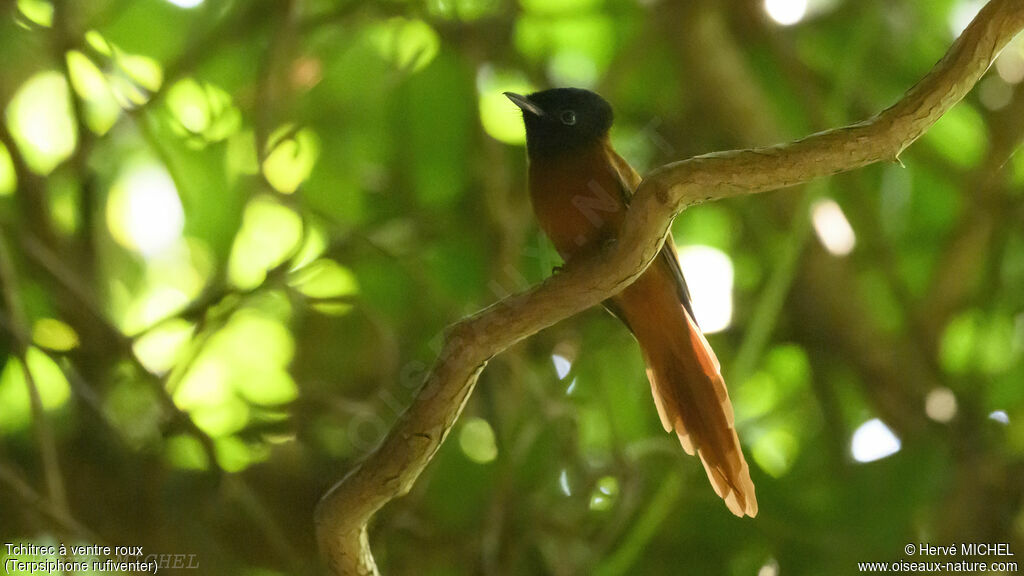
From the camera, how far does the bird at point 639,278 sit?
3.74 ft

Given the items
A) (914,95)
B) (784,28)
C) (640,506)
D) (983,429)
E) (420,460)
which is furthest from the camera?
(784,28)

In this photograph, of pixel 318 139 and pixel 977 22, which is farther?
pixel 318 139

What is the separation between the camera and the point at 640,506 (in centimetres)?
160

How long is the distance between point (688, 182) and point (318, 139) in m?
0.95

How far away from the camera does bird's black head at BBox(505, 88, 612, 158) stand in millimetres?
1312

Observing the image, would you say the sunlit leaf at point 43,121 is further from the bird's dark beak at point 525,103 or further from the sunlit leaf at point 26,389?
the bird's dark beak at point 525,103

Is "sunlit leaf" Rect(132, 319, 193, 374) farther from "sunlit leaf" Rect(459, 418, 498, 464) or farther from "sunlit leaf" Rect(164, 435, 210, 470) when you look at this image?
"sunlit leaf" Rect(459, 418, 498, 464)

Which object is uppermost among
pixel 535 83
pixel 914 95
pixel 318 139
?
pixel 535 83

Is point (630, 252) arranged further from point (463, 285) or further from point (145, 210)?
point (145, 210)

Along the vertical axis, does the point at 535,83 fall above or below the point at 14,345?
above

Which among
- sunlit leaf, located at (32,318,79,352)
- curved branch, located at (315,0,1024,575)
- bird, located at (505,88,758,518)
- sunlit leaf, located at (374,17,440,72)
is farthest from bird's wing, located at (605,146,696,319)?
sunlit leaf, located at (32,318,79,352)

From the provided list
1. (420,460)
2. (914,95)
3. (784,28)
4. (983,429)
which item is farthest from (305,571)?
(784,28)

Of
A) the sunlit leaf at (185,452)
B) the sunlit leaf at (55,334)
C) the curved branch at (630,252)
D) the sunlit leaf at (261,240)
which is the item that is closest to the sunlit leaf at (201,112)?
the sunlit leaf at (261,240)

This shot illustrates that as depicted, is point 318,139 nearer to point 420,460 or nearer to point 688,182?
point 420,460
